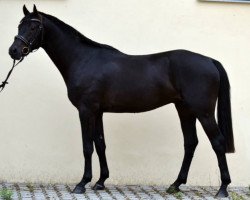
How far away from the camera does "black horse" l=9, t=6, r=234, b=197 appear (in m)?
5.60

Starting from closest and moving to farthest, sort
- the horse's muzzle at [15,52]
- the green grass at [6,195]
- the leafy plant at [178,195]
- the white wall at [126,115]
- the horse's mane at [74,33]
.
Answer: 1. the green grass at [6,195]
2. the horse's muzzle at [15,52]
3. the leafy plant at [178,195]
4. the horse's mane at [74,33]
5. the white wall at [126,115]

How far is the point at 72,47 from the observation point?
19.4ft

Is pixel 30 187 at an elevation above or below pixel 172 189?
below

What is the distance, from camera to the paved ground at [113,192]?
5.57 meters

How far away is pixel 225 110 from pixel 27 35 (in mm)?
2187

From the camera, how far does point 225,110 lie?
5719 millimetres

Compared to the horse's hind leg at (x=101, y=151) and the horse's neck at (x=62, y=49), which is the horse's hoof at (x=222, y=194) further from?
the horse's neck at (x=62, y=49)

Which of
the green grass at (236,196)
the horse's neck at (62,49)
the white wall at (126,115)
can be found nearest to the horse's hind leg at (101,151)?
the white wall at (126,115)

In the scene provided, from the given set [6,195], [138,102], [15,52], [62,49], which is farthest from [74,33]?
[6,195]

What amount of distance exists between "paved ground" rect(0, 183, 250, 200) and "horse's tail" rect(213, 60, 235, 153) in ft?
1.93

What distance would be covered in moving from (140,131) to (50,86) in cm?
119

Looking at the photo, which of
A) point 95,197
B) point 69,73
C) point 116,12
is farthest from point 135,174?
point 116,12

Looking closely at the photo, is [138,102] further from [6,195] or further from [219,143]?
[6,195]

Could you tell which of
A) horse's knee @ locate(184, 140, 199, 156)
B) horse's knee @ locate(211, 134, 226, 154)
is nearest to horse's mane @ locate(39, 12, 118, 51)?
horse's knee @ locate(184, 140, 199, 156)
